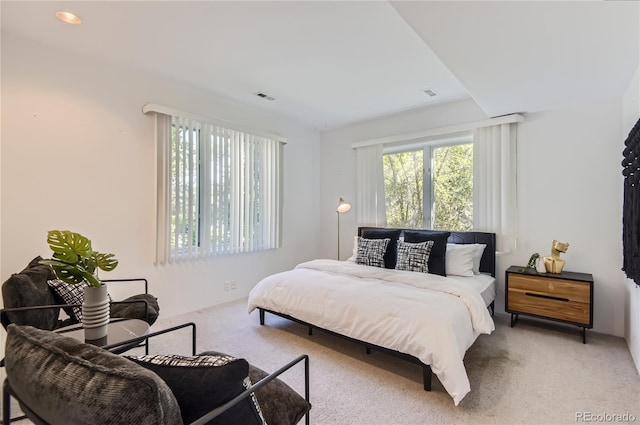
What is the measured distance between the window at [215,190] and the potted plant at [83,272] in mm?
1701

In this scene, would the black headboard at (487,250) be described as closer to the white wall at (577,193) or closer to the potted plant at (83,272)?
the white wall at (577,193)

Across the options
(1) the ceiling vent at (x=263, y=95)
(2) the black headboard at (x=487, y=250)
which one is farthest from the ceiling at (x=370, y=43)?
(2) the black headboard at (x=487, y=250)

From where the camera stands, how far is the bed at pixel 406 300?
215 cm

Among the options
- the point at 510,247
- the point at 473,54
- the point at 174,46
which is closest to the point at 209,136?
the point at 174,46

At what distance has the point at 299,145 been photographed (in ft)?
17.2

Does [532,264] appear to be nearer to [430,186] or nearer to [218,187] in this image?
[430,186]

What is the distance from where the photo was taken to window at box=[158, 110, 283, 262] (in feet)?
A: 11.6

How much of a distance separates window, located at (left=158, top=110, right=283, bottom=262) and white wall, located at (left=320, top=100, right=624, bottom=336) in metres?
2.91

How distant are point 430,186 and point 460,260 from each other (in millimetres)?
1297

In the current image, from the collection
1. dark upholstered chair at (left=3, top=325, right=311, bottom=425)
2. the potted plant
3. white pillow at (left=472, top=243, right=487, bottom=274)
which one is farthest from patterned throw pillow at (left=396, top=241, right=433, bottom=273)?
the potted plant

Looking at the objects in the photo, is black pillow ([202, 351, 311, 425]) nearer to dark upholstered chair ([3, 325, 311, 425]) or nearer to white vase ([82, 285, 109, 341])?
dark upholstered chair ([3, 325, 311, 425])

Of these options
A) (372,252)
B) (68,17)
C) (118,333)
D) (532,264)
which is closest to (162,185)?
(68,17)

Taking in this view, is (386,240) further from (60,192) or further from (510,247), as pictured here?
(60,192)

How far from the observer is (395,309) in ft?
7.88
